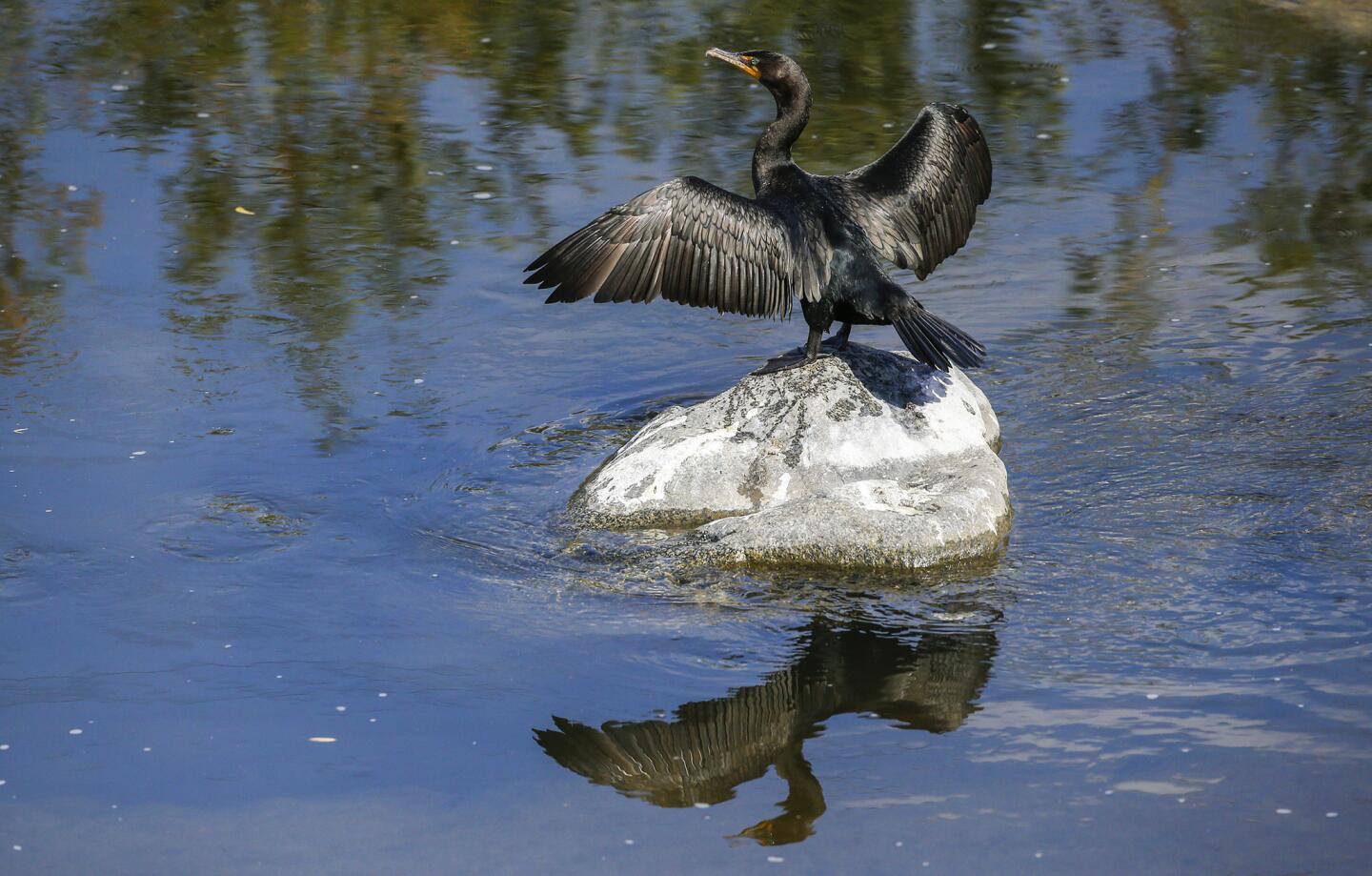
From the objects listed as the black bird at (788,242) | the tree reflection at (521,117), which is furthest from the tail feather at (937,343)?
the tree reflection at (521,117)

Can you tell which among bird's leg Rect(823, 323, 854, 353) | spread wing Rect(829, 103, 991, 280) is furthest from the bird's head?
bird's leg Rect(823, 323, 854, 353)

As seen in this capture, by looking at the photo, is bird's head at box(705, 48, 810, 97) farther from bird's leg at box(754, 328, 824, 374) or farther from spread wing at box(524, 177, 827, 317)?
bird's leg at box(754, 328, 824, 374)

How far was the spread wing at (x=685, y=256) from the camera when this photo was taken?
19.3ft

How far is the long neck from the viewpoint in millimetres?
6496

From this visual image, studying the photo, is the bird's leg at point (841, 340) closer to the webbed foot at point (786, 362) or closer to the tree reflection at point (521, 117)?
the webbed foot at point (786, 362)

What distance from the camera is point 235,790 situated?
4473 mm

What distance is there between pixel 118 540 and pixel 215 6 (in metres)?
9.66

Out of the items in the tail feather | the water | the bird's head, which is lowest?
the water

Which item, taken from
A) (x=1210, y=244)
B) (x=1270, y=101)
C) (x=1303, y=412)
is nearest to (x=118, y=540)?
(x=1303, y=412)

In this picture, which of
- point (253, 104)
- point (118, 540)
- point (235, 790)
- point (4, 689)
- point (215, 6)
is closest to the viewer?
point (235, 790)

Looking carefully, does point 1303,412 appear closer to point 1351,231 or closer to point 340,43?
point 1351,231

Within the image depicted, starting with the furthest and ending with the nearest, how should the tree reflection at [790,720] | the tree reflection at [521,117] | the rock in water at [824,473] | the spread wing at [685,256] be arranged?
the tree reflection at [521,117] → the spread wing at [685,256] → the rock in water at [824,473] → the tree reflection at [790,720]

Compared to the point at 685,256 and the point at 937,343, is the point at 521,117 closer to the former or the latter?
the point at 685,256

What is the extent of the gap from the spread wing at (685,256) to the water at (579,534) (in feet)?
3.16
